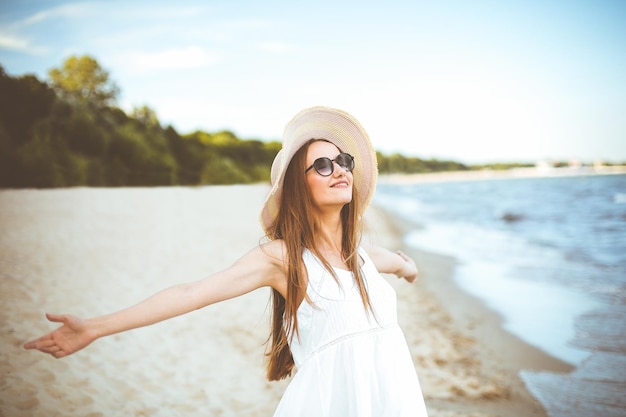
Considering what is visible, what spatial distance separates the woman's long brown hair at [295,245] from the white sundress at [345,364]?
0.04m

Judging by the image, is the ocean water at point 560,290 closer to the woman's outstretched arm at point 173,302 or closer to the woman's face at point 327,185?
the woman's face at point 327,185

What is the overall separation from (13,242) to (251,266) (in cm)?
1008

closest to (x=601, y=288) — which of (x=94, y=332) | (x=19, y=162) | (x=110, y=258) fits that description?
(x=94, y=332)

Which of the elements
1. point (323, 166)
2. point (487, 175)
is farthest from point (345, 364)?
point (487, 175)

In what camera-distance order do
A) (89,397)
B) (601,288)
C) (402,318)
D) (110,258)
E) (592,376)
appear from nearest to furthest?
(89,397), (592,376), (402,318), (601,288), (110,258)

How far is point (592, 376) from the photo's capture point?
15.2ft

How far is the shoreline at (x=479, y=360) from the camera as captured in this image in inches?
157

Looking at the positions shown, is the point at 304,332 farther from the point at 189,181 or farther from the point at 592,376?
the point at 189,181

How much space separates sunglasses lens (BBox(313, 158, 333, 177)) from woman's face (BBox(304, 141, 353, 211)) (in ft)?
0.05

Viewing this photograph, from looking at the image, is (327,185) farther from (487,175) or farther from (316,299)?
(487,175)

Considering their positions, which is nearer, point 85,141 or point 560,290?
point 560,290

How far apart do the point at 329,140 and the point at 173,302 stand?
3.12 ft

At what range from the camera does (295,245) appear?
1.67m

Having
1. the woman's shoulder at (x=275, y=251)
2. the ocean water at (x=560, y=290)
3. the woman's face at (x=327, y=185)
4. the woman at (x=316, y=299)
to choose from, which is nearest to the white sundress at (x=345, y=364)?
the woman at (x=316, y=299)
